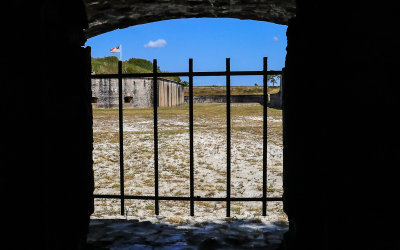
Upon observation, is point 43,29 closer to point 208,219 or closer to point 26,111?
point 26,111

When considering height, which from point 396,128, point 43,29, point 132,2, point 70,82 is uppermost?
point 132,2

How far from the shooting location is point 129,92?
28.6 metres

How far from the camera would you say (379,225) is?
1308 millimetres

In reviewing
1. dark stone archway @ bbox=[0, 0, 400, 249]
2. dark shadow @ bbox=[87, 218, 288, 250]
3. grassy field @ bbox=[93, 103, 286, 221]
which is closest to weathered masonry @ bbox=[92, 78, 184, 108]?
grassy field @ bbox=[93, 103, 286, 221]

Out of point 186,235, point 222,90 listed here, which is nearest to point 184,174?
point 186,235

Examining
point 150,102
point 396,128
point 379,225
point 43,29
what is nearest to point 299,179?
point 379,225

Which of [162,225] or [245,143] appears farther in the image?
[245,143]

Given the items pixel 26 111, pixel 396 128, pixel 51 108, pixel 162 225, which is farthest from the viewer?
pixel 162 225

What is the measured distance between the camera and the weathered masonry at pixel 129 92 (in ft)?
89.9

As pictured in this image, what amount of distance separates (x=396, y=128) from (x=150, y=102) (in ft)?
97.9

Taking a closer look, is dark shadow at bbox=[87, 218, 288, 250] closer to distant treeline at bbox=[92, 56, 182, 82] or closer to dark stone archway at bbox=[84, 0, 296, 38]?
dark stone archway at bbox=[84, 0, 296, 38]

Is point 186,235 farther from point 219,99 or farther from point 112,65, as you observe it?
point 219,99

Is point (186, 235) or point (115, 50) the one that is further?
point (115, 50)

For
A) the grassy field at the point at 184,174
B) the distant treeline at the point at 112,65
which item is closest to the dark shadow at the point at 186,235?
the grassy field at the point at 184,174
